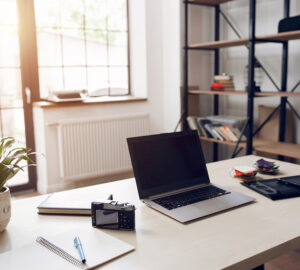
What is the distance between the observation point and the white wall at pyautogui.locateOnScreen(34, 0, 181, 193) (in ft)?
12.3

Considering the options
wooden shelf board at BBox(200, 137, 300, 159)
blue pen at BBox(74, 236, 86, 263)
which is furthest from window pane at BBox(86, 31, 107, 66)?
blue pen at BBox(74, 236, 86, 263)

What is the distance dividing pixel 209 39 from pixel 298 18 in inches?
54.7

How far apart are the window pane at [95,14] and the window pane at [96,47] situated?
74mm

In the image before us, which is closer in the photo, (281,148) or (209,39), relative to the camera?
(281,148)

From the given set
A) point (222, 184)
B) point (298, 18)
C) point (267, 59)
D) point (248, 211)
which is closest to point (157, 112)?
point (267, 59)

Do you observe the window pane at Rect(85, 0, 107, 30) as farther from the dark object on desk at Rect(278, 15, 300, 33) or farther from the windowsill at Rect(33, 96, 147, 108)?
the dark object on desk at Rect(278, 15, 300, 33)

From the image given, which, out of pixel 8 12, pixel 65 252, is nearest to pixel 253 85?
pixel 8 12

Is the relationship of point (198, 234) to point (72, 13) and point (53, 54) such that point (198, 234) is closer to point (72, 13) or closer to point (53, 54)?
point (53, 54)

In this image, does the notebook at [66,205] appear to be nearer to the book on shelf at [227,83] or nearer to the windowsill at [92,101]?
the windowsill at [92,101]

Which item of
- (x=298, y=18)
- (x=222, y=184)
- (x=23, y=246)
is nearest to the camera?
(x=23, y=246)

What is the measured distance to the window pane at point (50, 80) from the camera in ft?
12.6

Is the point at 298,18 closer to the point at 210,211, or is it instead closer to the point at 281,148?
the point at 281,148

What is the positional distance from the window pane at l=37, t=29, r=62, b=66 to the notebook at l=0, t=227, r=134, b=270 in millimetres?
2939

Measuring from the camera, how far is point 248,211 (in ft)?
4.60
